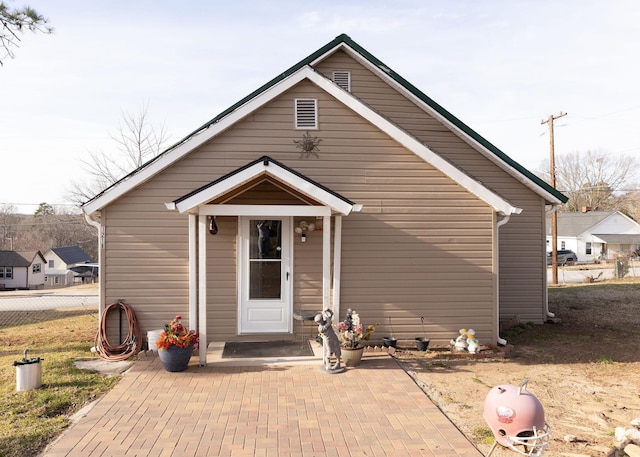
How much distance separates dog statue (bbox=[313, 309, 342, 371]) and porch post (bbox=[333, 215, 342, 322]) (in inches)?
36.1

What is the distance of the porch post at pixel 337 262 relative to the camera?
8281mm

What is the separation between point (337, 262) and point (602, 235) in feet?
151

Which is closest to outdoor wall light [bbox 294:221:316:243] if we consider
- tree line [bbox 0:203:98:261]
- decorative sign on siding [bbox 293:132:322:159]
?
decorative sign on siding [bbox 293:132:322:159]

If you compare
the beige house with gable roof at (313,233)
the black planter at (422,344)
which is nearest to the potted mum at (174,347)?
the beige house with gable roof at (313,233)

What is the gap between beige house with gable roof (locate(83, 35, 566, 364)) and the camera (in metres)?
8.55

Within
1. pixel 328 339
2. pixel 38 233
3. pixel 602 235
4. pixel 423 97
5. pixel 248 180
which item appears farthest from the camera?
pixel 38 233

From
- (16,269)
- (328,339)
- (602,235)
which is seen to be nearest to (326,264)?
(328,339)

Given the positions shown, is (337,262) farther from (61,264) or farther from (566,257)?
(61,264)

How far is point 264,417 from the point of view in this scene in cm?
544

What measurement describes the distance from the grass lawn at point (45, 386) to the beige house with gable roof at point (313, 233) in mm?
1512

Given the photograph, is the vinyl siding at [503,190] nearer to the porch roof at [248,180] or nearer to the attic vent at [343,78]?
→ the attic vent at [343,78]

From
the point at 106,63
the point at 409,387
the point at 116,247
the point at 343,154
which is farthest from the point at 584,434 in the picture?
the point at 106,63

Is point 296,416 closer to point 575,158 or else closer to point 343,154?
point 343,154

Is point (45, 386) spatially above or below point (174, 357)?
below
